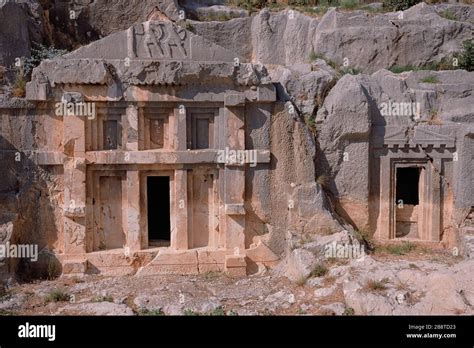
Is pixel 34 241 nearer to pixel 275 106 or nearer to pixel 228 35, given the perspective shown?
pixel 275 106

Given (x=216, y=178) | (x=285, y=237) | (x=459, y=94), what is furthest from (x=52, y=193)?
(x=459, y=94)

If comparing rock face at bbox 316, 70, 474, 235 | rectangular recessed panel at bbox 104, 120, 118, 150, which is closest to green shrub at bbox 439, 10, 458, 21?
rock face at bbox 316, 70, 474, 235

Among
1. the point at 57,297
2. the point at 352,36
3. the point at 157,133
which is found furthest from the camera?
the point at 352,36

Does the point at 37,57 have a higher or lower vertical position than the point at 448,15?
lower

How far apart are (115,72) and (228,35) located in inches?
221

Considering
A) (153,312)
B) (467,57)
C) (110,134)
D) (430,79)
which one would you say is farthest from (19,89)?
(467,57)

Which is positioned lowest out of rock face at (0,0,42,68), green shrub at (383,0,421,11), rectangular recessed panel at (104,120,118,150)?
rectangular recessed panel at (104,120,118,150)

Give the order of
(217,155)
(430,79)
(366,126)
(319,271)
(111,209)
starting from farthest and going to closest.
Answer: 1. (430,79)
2. (366,126)
3. (111,209)
4. (217,155)
5. (319,271)

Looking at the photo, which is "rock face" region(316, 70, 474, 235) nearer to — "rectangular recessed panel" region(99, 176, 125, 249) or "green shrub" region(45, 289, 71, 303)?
"rectangular recessed panel" region(99, 176, 125, 249)

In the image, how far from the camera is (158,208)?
12102 mm

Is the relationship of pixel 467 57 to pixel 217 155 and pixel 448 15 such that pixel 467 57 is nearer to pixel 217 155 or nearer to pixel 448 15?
pixel 448 15

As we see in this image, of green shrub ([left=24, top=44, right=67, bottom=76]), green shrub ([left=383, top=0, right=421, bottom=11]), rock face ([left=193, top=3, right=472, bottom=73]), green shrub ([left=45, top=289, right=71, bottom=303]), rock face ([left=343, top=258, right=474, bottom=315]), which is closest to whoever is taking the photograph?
rock face ([left=343, top=258, right=474, bottom=315])

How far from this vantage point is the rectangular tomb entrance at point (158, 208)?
11688 mm

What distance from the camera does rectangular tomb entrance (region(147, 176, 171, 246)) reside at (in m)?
11.7
